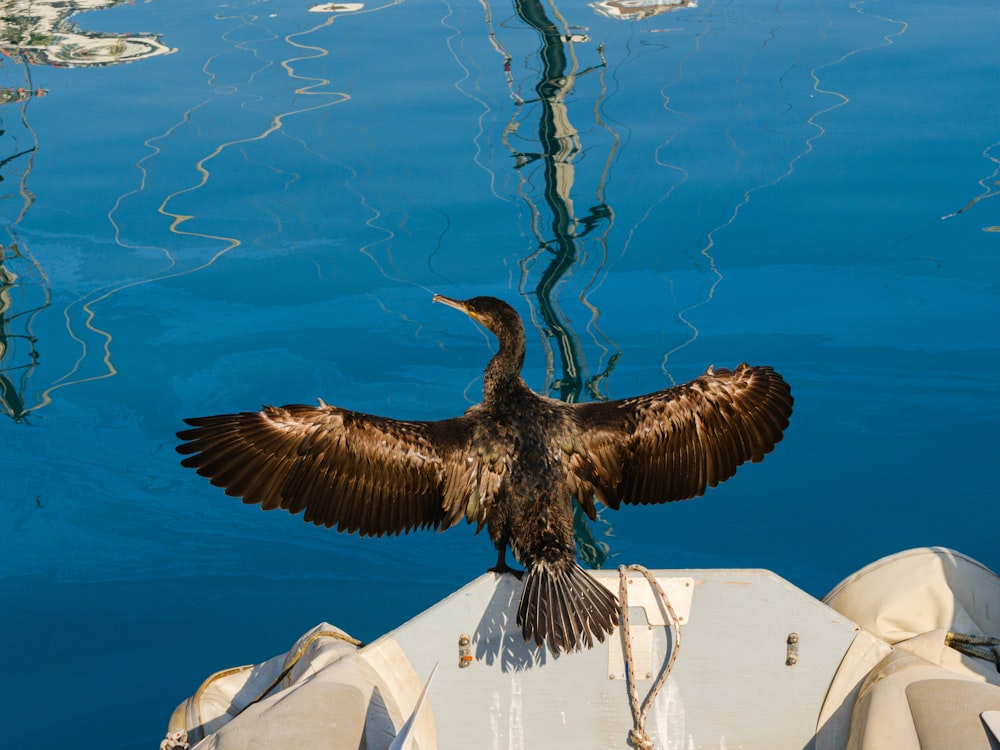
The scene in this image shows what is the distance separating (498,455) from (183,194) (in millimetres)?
4905

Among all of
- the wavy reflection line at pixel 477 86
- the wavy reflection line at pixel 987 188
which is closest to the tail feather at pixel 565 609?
the wavy reflection line at pixel 477 86

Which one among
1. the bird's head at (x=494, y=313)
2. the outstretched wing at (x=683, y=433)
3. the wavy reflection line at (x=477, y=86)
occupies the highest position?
the wavy reflection line at (x=477, y=86)

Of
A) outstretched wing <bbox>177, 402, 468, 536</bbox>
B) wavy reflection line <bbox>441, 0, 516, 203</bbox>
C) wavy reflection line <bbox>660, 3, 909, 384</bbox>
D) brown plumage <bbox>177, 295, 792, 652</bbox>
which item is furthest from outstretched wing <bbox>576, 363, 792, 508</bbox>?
wavy reflection line <bbox>441, 0, 516, 203</bbox>

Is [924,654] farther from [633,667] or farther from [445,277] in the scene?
[445,277]

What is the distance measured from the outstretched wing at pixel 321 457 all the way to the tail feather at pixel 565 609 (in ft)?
1.52

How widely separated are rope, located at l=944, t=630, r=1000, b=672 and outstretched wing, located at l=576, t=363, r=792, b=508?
2.63 ft

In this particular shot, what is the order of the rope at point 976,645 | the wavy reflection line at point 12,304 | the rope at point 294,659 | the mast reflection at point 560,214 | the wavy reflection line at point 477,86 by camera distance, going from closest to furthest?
the rope at point 976,645
the rope at point 294,659
the mast reflection at point 560,214
the wavy reflection line at point 12,304
the wavy reflection line at point 477,86

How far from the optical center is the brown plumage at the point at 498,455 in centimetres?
346

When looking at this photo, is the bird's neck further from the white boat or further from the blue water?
the blue water

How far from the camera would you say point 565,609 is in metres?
3.13

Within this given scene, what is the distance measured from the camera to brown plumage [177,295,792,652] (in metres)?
3.46

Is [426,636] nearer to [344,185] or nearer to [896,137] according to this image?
[344,185]

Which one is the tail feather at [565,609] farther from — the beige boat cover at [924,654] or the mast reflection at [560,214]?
the mast reflection at [560,214]

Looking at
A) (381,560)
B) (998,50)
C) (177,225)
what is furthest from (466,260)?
(998,50)
